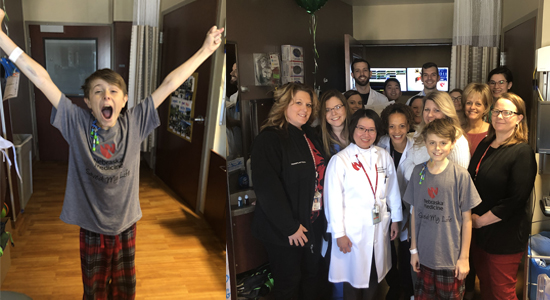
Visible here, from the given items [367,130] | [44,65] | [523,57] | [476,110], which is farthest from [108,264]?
[523,57]

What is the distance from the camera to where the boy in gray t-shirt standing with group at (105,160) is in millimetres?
1498

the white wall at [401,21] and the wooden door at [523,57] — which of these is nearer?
the white wall at [401,21]

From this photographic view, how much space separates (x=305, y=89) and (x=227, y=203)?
539 mm

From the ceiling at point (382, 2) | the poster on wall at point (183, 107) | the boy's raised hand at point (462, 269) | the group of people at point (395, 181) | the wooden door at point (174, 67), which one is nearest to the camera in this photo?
the ceiling at point (382, 2)

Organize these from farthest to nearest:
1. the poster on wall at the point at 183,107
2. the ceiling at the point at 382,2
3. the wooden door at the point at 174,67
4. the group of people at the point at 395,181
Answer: the poster on wall at the point at 183,107, the wooden door at the point at 174,67, the group of people at the point at 395,181, the ceiling at the point at 382,2

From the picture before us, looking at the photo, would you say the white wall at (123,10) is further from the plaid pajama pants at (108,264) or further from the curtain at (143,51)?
the plaid pajama pants at (108,264)

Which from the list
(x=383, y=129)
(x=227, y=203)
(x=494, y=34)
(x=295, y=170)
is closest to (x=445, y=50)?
(x=494, y=34)

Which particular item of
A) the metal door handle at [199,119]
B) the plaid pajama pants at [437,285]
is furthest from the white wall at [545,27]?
the metal door handle at [199,119]

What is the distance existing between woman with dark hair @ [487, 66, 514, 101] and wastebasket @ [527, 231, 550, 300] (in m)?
0.59

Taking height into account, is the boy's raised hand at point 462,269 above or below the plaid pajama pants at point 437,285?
above

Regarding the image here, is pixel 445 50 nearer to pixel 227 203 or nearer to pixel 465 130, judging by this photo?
pixel 465 130

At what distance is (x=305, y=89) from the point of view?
4.85 feet

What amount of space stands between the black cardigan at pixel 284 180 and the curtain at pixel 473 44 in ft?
1.79

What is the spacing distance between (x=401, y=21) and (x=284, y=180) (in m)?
0.65
